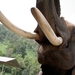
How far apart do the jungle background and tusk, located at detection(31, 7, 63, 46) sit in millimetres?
24584

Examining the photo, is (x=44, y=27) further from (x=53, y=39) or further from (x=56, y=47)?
(x=56, y=47)

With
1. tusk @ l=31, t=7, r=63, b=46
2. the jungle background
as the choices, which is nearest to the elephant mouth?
tusk @ l=31, t=7, r=63, b=46

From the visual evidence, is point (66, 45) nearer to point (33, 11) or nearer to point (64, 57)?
point (64, 57)

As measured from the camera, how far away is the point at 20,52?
4909 centimetres

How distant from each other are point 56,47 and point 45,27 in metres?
0.32

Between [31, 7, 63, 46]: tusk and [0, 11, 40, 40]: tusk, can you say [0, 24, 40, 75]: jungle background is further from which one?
[31, 7, 63, 46]: tusk

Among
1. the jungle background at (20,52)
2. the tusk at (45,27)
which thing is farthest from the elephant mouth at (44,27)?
the jungle background at (20,52)

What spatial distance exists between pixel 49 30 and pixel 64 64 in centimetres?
43

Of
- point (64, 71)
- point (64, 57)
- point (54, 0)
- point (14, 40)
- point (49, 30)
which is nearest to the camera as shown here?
point (49, 30)

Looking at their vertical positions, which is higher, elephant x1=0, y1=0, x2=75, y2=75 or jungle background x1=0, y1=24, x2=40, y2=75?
elephant x1=0, y1=0, x2=75, y2=75

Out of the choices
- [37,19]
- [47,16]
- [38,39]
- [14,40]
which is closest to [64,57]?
[38,39]

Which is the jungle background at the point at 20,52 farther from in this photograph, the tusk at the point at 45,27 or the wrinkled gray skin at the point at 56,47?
the tusk at the point at 45,27

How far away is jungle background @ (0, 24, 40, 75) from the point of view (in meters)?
34.4

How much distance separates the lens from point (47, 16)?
4.95ft
